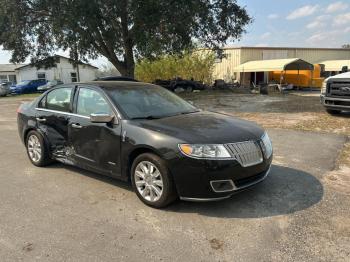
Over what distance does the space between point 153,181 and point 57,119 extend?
89.9 inches

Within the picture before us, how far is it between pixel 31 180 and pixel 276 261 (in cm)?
394

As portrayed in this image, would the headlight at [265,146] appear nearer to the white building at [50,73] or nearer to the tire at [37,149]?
the tire at [37,149]

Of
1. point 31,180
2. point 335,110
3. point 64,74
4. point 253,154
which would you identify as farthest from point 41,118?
point 64,74

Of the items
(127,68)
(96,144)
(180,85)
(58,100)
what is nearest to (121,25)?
(127,68)

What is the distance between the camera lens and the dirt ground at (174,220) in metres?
3.21

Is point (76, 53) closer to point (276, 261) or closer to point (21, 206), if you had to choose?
point (21, 206)

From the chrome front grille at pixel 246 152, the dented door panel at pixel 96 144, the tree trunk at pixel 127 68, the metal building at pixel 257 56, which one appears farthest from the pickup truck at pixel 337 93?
the metal building at pixel 257 56

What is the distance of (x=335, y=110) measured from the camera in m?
11.1

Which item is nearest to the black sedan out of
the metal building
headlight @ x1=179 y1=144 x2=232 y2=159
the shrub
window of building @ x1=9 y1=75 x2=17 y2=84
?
headlight @ x1=179 y1=144 x2=232 y2=159

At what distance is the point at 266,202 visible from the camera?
4246 millimetres

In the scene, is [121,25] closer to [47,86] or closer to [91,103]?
[47,86]

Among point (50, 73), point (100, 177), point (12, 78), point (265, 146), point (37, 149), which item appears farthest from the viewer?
point (12, 78)

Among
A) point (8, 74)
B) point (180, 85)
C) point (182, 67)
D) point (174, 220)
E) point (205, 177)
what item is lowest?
point (174, 220)

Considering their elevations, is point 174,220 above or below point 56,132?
below
